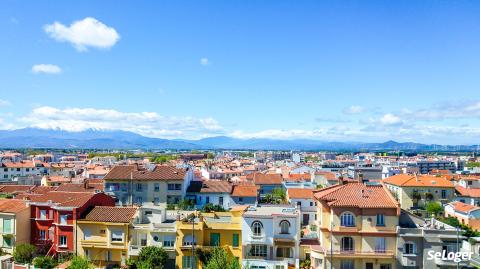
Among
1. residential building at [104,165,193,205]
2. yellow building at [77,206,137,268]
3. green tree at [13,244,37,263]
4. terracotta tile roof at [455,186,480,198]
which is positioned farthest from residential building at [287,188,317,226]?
green tree at [13,244,37,263]

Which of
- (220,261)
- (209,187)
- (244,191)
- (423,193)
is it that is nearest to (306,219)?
(244,191)

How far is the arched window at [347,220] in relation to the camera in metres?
37.0

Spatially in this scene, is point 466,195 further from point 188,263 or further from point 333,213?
point 188,263

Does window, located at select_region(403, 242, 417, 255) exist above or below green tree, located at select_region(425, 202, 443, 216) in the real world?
above

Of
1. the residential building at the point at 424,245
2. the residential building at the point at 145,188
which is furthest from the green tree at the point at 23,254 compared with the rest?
the residential building at the point at 424,245

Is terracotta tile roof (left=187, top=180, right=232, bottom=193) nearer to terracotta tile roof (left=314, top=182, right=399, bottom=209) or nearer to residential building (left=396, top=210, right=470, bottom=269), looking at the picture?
terracotta tile roof (left=314, top=182, right=399, bottom=209)

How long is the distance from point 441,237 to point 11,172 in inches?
4825

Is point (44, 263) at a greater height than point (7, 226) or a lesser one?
lesser

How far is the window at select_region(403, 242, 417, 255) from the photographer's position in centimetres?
3612

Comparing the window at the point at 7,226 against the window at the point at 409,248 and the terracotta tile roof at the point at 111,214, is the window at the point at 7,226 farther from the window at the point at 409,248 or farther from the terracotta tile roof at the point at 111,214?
the window at the point at 409,248

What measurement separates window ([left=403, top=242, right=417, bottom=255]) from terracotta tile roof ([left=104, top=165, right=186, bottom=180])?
36.2 m

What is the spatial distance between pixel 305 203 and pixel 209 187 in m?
14.8

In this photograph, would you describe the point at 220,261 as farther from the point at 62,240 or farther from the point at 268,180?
the point at 268,180

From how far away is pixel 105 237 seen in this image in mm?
40469
